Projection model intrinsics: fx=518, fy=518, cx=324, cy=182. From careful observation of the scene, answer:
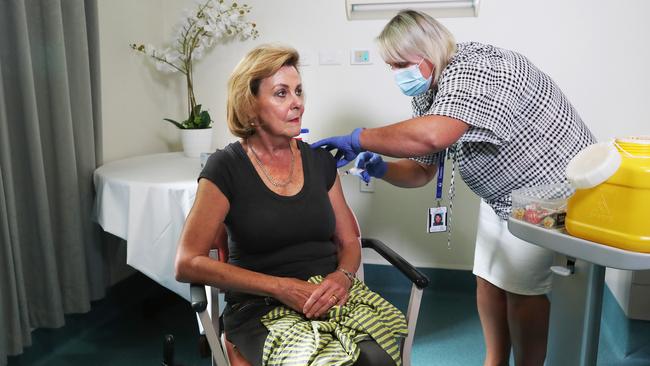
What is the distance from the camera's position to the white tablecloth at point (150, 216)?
191 cm

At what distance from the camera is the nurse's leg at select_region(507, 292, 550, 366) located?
1.63 m

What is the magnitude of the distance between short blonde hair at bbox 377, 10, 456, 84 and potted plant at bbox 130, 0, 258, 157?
1.26 meters

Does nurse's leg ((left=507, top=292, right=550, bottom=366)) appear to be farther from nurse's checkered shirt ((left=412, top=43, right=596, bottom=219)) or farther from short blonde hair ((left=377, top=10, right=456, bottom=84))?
short blonde hair ((left=377, top=10, right=456, bottom=84))

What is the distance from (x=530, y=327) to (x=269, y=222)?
0.90 metres

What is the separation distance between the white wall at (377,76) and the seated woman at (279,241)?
46.5 inches

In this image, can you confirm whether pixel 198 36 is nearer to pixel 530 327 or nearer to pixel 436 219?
pixel 436 219

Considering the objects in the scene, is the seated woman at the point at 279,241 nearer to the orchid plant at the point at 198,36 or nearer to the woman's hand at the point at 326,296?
the woman's hand at the point at 326,296

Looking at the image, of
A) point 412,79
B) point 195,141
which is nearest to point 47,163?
point 195,141

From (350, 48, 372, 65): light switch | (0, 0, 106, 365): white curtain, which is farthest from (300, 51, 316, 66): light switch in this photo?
(0, 0, 106, 365): white curtain

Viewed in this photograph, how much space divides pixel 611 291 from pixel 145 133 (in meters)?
2.40

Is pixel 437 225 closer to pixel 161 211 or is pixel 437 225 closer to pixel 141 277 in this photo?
pixel 161 211

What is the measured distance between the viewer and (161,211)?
192cm

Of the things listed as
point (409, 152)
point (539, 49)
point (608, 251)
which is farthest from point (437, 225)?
point (539, 49)

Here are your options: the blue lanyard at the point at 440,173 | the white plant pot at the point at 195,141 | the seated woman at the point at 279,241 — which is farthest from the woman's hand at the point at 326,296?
the white plant pot at the point at 195,141
